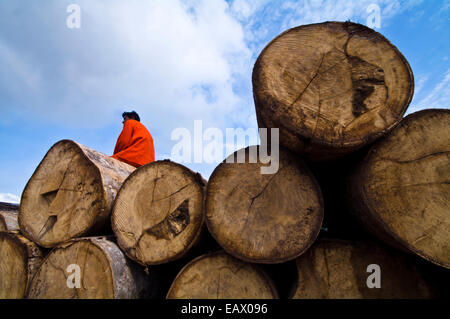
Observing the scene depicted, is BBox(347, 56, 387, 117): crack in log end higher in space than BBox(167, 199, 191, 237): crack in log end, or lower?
higher

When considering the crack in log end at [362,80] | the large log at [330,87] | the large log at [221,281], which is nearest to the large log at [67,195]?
the large log at [221,281]

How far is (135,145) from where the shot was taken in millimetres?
3229

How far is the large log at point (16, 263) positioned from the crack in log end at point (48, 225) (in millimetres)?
117

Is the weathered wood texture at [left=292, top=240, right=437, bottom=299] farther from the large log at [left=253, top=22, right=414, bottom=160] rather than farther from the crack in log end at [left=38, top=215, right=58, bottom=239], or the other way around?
the crack in log end at [left=38, top=215, right=58, bottom=239]

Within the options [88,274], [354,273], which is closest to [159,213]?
[88,274]

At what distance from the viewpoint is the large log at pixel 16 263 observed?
6.01 ft

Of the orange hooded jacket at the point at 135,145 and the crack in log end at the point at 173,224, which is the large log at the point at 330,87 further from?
the orange hooded jacket at the point at 135,145

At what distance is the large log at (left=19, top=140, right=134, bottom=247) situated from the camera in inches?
71.6

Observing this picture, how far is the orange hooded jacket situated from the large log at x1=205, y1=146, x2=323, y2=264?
1.90m

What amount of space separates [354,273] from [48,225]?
2.21m
